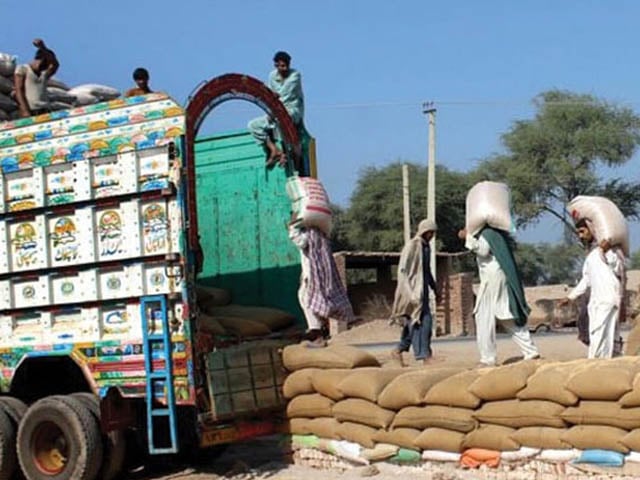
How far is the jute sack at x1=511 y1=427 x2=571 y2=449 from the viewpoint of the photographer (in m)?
5.64

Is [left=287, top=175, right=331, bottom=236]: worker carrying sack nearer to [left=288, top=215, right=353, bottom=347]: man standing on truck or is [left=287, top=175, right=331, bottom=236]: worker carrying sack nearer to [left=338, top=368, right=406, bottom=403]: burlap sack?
[left=288, top=215, right=353, bottom=347]: man standing on truck

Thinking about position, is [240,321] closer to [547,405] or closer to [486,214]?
[486,214]

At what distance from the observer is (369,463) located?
6562 millimetres

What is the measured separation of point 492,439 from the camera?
593 cm

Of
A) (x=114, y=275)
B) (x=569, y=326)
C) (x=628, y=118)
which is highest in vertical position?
(x=628, y=118)

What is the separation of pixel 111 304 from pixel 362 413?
75.6 inches

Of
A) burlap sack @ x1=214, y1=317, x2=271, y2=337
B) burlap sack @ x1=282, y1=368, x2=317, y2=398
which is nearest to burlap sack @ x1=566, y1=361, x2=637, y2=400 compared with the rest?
burlap sack @ x1=282, y1=368, x2=317, y2=398

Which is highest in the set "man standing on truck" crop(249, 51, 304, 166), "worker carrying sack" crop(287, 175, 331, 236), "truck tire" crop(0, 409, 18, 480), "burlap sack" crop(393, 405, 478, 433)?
"man standing on truck" crop(249, 51, 304, 166)

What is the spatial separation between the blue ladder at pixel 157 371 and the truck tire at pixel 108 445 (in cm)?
37

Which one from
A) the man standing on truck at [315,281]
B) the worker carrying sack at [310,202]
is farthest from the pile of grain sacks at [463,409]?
the worker carrying sack at [310,202]

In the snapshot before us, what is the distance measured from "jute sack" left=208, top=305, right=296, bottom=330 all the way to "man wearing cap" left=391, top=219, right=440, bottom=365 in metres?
1.11

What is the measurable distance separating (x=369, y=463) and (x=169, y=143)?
2585 mm

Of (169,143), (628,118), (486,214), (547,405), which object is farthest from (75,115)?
(628,118)

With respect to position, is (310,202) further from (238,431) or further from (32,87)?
(32,87)
